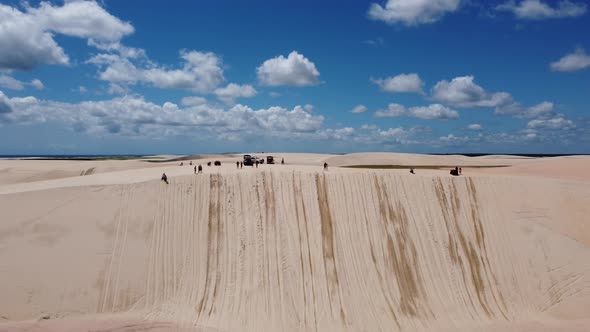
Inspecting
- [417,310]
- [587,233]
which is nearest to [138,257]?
[417,310]

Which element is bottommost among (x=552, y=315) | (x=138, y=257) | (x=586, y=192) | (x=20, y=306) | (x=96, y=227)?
(x=552, y=315)

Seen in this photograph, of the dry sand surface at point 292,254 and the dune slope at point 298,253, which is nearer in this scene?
the dry sand surface at point 292,254

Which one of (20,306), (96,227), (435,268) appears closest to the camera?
(20,306)

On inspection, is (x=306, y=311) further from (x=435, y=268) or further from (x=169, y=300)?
(x=435, y=268)

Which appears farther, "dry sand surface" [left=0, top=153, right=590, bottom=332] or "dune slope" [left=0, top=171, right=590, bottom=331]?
"dune slope" [left=0, top=171, right=590, bottom=331]
